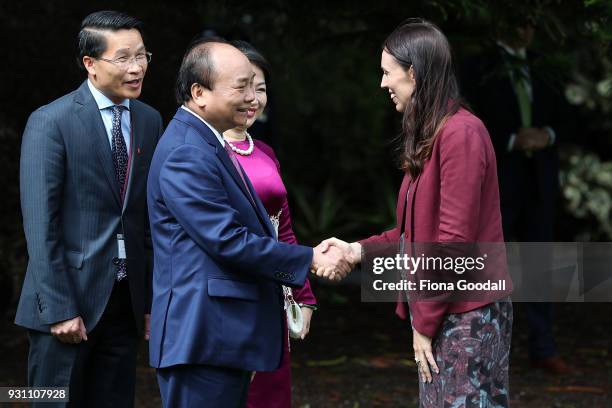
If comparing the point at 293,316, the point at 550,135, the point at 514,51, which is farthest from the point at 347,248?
the point at 550,135

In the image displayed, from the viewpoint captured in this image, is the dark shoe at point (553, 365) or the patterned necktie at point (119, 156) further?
the dark shoe at point (553, 365)

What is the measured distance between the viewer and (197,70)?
3.66m

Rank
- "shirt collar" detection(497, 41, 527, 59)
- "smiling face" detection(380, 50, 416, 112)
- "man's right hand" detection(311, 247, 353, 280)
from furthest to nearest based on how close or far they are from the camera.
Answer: "shirt collar" detection(497, 41, 527, 59) < "man's right hand" detection(311, 247, 353, 280) < "smiling face" detection(380, 50, 416, 112)

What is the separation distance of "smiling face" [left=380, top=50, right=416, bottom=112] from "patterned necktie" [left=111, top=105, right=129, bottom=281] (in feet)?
3.89

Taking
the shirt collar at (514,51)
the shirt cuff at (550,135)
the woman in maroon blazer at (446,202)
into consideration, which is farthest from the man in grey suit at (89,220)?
the shirt cuff at (550,135)

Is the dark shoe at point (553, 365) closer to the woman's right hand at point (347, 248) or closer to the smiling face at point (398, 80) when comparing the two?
the woman's right hand at point (347, 248)

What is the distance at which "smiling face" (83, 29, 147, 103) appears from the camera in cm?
420

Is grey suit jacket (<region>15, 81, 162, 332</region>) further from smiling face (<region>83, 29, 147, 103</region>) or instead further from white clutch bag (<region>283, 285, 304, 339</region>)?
white clutch bag (<region>283, 285, 304, 339</region>)

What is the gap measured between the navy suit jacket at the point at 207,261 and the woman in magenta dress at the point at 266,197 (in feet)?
2.57

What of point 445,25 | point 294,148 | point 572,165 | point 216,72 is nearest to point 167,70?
point 445,25

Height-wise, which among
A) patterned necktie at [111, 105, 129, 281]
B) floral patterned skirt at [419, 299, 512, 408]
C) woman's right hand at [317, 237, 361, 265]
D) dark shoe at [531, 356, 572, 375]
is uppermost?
patterned necktie at [111, 105, 129, 281]

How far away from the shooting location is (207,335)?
3.54m

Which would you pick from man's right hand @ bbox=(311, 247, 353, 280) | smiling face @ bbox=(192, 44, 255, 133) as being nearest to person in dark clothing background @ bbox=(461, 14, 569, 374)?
man's right hand @ bbox=(311, 247, 353, 280)

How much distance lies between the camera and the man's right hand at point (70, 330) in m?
4.09
